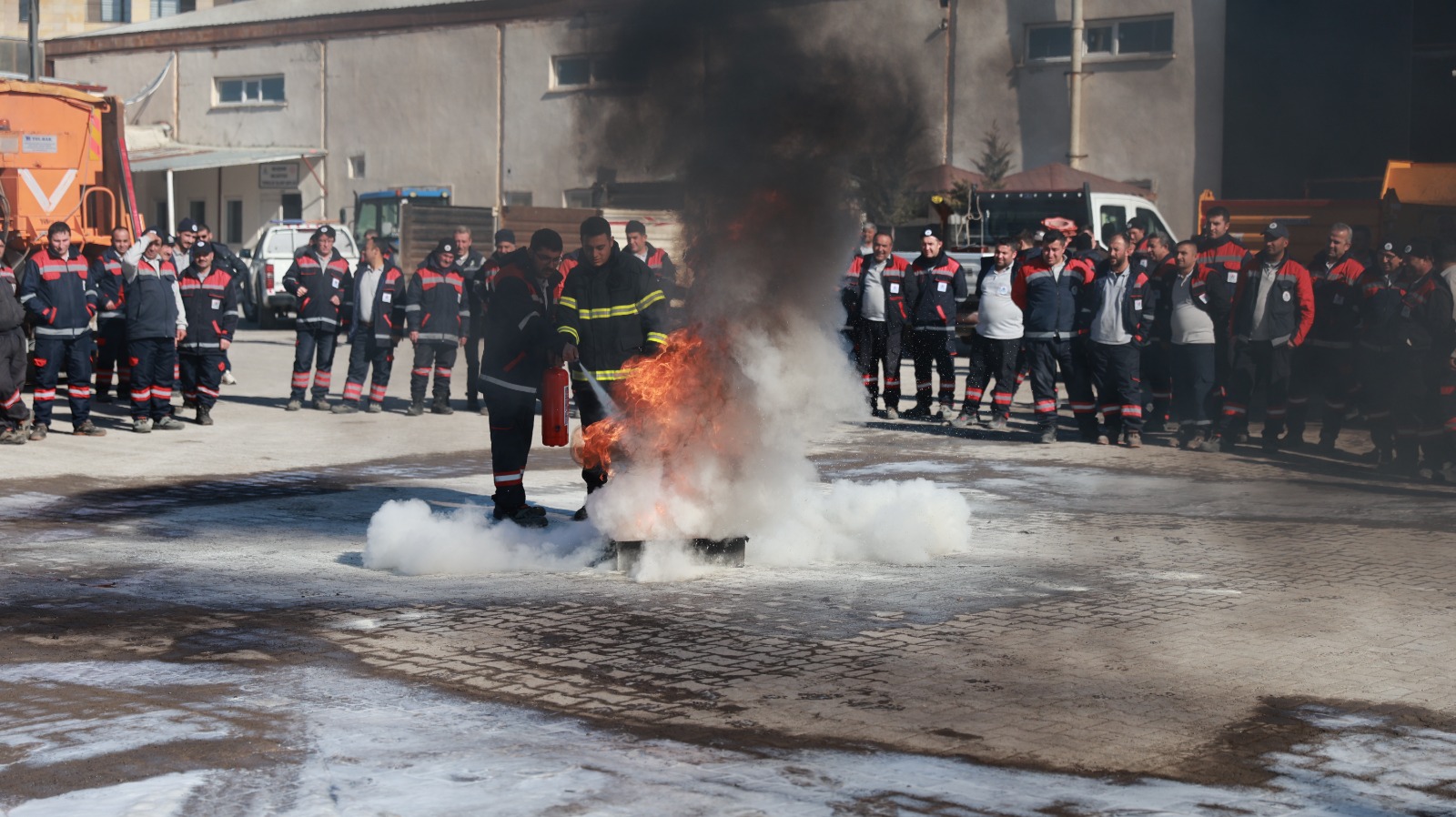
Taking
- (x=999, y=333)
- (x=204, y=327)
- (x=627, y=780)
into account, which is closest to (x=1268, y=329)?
(x=999, y=333)

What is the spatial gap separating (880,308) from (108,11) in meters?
53.4

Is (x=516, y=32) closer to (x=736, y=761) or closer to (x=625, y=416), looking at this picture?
(x=625, y=416)

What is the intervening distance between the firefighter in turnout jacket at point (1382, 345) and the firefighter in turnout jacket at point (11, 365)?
1187 centimetres

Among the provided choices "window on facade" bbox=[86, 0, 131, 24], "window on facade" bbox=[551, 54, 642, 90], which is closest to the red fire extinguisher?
"window on facade" bbox=[551, 54, 642, 90]

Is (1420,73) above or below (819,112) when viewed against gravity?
above

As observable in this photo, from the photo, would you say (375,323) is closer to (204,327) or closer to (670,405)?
(204,327)

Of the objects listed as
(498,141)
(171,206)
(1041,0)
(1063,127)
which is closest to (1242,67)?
(1063,127)

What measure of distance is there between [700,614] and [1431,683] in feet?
10.5

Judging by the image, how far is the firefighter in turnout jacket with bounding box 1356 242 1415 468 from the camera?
502 inches

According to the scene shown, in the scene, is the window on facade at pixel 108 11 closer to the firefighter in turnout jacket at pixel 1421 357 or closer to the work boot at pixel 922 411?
the work boot at pixel 922 411

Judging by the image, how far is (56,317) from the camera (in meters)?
13.7

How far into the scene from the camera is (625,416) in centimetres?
857

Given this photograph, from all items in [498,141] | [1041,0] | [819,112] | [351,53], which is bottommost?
[819,112]

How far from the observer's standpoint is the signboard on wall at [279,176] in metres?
39.7
